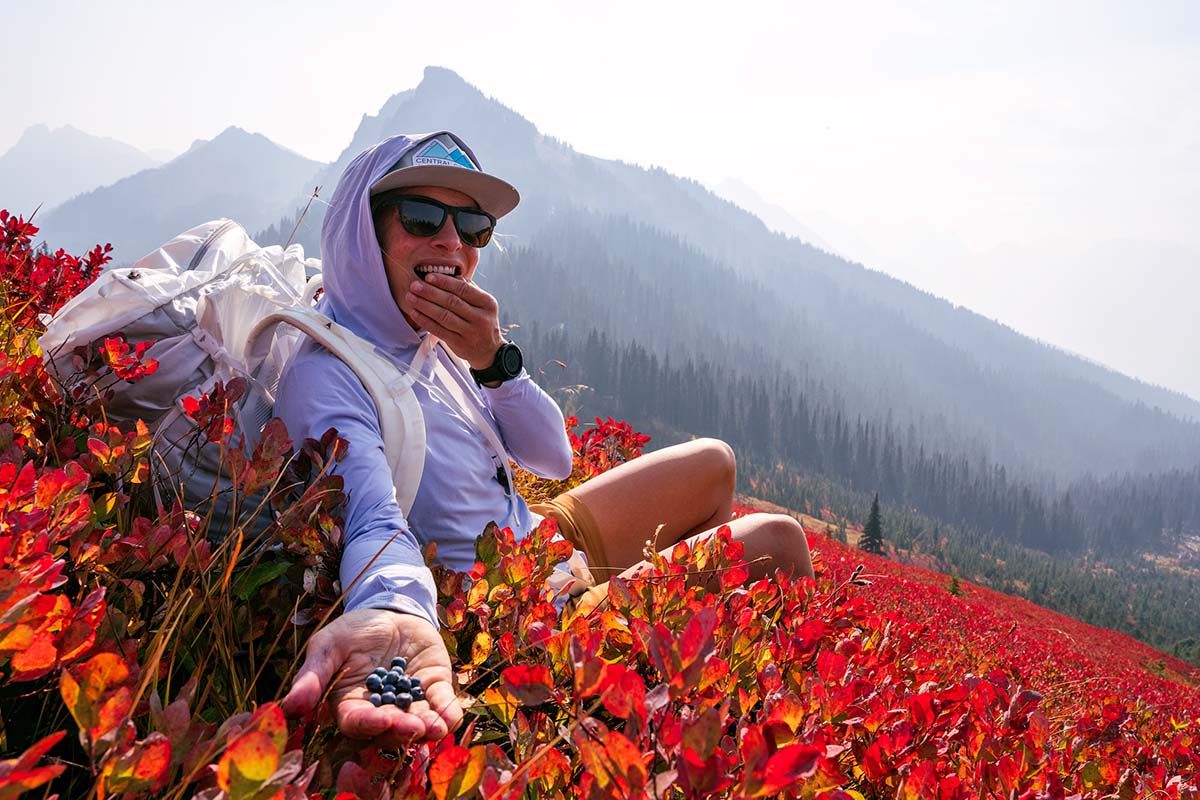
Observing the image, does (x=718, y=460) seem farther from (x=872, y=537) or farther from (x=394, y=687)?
(x=872, y=537)

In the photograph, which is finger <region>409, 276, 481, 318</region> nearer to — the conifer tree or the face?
the face

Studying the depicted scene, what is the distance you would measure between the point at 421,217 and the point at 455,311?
16.6 inches

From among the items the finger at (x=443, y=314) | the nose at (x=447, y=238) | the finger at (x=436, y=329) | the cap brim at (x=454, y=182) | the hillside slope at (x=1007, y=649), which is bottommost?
the hillside slope at (x=1007, y=649)

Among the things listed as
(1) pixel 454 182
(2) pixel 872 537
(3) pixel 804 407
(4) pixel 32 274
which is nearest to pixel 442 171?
(1) pixel 454 182

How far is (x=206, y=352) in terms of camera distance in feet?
6.51

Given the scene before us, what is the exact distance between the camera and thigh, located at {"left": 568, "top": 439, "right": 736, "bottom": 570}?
9.22ft

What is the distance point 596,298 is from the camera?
158 metres

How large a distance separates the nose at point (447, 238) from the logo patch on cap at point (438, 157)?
7.3 inches

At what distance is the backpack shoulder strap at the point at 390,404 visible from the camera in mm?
1911

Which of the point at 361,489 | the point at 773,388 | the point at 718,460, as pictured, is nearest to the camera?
the point at 361,489

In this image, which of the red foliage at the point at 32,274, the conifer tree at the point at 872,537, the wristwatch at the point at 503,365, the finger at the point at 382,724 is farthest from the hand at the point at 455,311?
the conifer tree at the point at 872,537

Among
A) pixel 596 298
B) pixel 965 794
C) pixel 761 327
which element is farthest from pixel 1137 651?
pixel 761 327

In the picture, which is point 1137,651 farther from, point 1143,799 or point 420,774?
point 420,774

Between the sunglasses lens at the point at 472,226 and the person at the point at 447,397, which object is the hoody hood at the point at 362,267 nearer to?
the person at the point at 447,397
